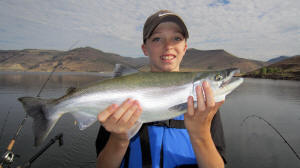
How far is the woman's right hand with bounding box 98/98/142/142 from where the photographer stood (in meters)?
2.57

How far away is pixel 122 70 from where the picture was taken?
288cm

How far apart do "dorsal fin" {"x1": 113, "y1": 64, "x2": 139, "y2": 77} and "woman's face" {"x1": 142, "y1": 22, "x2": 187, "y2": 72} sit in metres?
0.93

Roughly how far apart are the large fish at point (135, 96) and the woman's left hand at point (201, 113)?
0.14 meters

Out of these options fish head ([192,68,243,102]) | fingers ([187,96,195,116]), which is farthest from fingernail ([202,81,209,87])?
fingers ([187,96,195,116])

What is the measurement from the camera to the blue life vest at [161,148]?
2.93 meters

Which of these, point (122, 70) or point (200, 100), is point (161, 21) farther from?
point (200, 100)

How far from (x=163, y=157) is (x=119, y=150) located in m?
0.81

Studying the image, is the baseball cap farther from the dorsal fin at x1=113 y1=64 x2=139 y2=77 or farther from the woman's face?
the dorsal fin at x1=113 y1=64 x2=139 y2=77

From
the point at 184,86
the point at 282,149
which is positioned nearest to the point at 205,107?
the point at 184,86

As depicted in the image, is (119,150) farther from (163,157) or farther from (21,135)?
(21,135)

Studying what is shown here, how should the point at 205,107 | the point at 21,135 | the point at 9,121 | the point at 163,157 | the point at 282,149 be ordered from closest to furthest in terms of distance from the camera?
the point at 205,107
the point at 163,157
the point at 282,149
the point at 21,135
the point at 9,121

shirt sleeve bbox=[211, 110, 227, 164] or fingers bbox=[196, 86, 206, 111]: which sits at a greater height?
fingers bbox=[196, 86, 206, 111]

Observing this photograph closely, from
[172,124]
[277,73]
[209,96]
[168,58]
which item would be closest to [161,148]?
[172,124]

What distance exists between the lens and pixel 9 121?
40.9 ft
